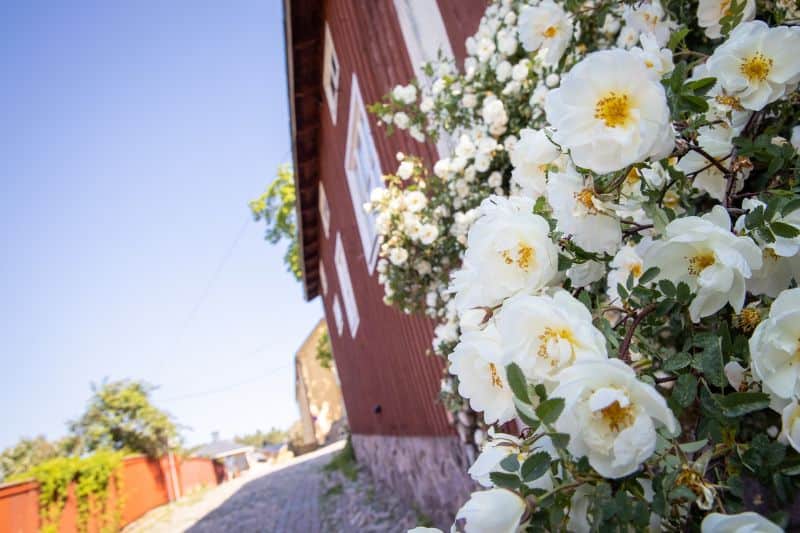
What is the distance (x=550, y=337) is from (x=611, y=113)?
33 centimetres

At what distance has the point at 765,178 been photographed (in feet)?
4.12

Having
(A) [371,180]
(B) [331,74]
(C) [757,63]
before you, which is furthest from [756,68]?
(B) [331,74]

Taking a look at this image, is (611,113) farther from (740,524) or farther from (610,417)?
(740,524)

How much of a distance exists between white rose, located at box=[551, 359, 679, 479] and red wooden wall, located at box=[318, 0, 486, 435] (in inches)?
120

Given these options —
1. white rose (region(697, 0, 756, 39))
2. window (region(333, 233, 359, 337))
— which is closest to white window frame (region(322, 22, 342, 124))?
window (region(333, 233, 359, 337))

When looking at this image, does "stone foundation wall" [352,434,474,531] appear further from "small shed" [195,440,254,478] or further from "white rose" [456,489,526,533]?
"small shed" [195,440,254,478]

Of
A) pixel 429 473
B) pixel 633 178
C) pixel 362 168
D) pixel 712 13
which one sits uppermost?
pixel 362 168

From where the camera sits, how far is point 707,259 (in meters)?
0.80

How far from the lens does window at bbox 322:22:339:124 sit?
7.27 m

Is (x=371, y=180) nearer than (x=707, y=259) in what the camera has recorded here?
No

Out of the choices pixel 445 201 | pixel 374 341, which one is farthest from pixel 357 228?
pixel 445 201

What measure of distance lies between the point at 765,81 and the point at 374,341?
6917mm

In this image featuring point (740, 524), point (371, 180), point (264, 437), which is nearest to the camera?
point (740, 524)

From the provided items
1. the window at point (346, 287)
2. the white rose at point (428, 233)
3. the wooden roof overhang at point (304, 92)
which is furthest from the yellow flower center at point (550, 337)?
the window at point (346, 287)
